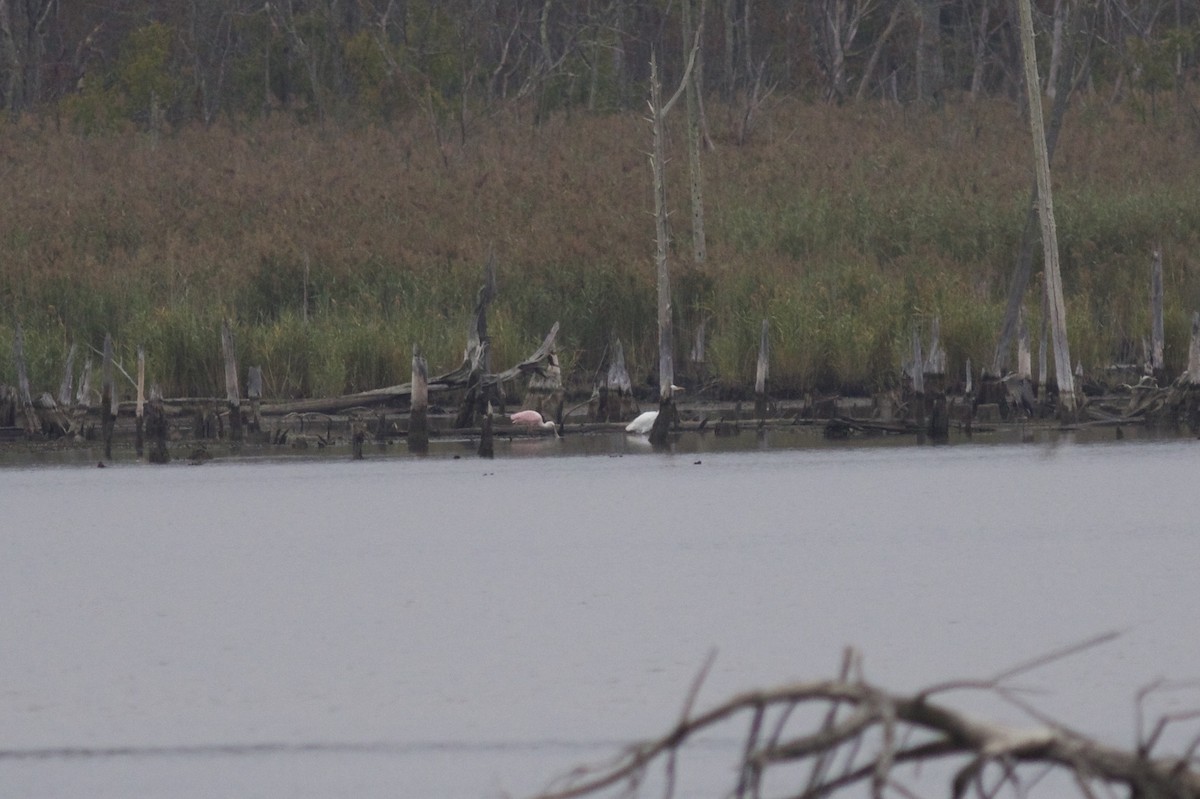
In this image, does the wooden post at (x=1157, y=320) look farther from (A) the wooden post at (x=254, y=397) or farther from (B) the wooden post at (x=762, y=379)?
(A) the wooden post at (x=254, y=397)

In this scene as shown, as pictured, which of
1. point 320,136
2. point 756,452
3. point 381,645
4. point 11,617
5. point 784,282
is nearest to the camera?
point 381,645

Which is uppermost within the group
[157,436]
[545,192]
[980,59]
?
[980,59]

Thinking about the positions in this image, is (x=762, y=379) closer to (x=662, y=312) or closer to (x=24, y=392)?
(x=662, y=312)

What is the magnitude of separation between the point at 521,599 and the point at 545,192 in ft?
69.7

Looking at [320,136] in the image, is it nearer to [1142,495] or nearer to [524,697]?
[1142,495]

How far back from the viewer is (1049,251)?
23719 millimetres

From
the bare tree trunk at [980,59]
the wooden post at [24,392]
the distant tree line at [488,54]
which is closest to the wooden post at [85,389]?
the wooden post at [24,392]

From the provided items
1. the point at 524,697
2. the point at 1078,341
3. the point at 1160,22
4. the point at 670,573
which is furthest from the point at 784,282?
the point at 1160,22

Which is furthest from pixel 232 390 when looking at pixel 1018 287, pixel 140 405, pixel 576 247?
pixel 1018 287

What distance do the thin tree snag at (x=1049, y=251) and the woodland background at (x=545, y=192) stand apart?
1.94m

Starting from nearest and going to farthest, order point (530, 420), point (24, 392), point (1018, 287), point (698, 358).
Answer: point (530, 420), point (24, 392), point (1018, 287), point (698, 358)

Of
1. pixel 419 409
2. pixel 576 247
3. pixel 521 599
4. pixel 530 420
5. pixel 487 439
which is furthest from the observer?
pixel 576 247

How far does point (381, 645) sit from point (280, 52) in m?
39.1

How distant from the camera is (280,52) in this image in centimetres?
4884
